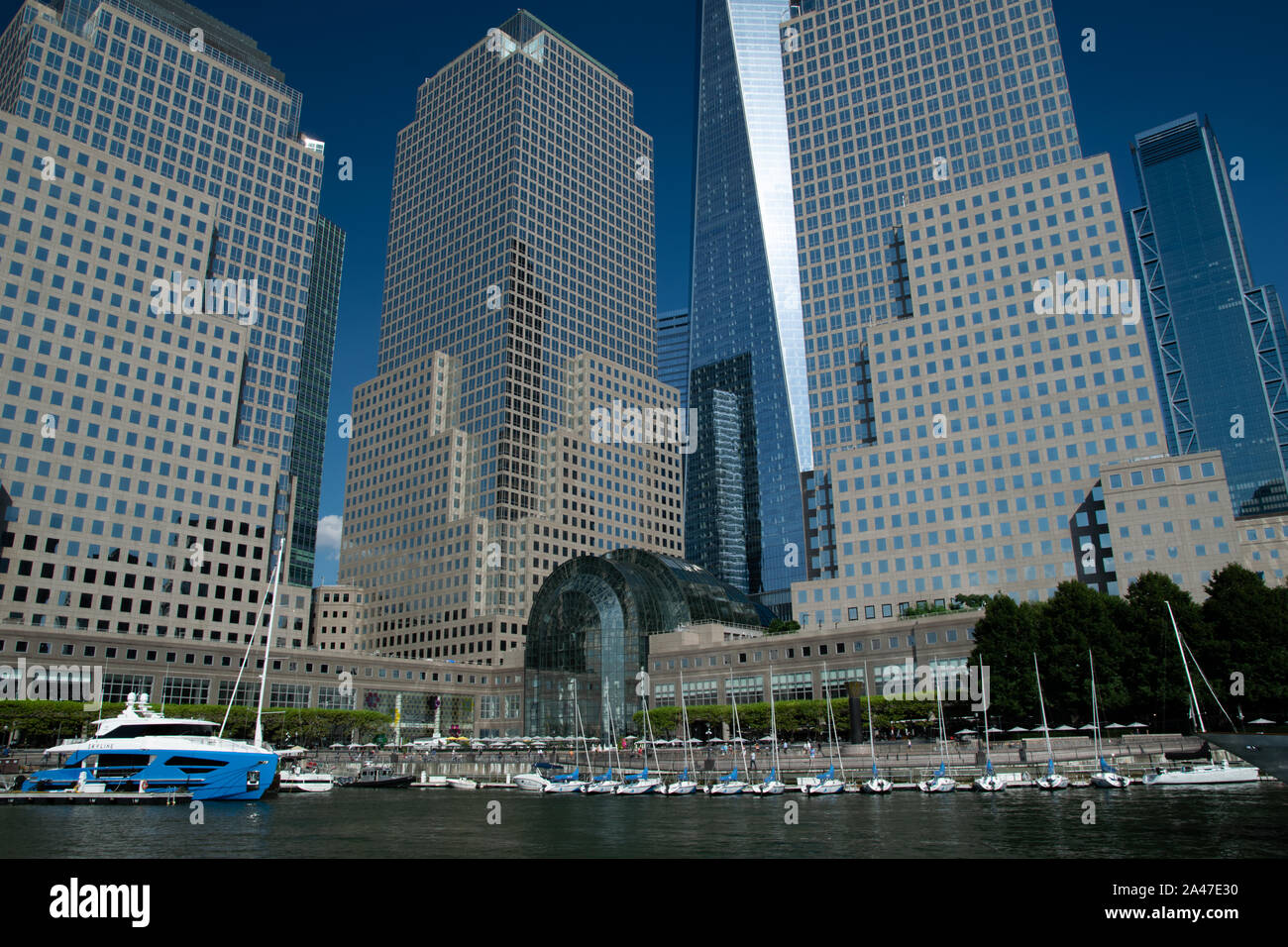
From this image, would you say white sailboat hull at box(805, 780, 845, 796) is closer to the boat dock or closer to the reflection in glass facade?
the boat dock

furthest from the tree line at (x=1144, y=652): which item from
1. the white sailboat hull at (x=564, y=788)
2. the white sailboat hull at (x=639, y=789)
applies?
the white sailboat hull at (x=564, y=788)

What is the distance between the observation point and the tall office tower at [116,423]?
13912 cm

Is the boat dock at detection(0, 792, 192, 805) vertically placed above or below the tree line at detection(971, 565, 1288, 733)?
below

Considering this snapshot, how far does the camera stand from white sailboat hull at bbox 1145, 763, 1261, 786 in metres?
70.4

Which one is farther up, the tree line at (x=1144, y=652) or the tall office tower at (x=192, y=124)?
the tall office tower at (x=192, y=124)

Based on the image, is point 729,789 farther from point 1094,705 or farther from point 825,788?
point 1094,705

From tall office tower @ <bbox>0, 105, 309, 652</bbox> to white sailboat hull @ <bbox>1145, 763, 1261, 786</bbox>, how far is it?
123548 millimetres

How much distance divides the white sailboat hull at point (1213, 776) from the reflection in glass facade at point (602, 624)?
9632 centimetres

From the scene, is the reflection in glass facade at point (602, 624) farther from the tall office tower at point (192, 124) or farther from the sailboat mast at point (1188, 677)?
the sailboat mast at point (1188, 677)

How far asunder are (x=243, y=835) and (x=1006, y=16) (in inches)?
8590

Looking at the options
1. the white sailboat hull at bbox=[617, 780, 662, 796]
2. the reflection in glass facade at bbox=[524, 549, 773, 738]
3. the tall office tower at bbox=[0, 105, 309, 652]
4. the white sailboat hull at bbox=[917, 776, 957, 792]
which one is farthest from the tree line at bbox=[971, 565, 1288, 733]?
the tall office tower at bbox=[0, 105, 309, 652]

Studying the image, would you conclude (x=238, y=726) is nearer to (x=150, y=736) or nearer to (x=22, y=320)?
(x=150, y=736)

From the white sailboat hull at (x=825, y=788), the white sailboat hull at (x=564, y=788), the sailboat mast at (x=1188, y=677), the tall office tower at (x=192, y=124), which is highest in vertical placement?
the tall office tower at (x=192, y=124)
